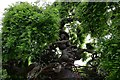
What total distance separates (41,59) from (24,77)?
2.15ft

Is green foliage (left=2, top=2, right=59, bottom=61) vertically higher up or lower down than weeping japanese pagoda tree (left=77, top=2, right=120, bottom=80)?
higher up

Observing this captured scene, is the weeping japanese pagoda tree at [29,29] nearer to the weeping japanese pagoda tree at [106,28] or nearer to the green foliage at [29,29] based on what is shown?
the green foliage at [29,29]

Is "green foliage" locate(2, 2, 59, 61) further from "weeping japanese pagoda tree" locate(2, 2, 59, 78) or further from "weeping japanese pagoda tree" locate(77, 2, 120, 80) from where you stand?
"weeping japanese pagoda tree" locate(77, 2, 120, 80)

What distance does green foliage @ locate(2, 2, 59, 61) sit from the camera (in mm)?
6301

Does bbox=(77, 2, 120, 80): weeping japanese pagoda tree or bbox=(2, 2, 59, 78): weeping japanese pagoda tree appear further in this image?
bbox=(2, 2, 59, 78): weeping japanese pagoda tree

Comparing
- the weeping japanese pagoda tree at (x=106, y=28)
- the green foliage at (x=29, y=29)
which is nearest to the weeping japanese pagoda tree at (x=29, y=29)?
the green foliage at (x=29, y=29)

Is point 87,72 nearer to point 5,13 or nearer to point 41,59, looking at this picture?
point 41,59

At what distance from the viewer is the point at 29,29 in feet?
20.5

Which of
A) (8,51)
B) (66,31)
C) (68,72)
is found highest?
(66,31)

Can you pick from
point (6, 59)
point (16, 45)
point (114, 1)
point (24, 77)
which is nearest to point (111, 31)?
point (114, 1)

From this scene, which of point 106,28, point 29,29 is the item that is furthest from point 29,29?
point 106,28

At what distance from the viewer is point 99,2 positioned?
4.26m

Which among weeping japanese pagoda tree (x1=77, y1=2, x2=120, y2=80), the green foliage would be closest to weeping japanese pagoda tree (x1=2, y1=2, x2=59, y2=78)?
the green foliage

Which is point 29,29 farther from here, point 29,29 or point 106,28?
point 106,28
